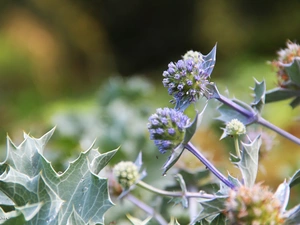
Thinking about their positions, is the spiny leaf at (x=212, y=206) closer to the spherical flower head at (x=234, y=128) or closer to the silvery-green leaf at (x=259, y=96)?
the spherical flower head at (x=234, y=128)

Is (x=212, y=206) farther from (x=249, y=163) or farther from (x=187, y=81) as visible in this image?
(x=187, y=81)

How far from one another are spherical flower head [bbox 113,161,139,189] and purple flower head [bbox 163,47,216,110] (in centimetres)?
28

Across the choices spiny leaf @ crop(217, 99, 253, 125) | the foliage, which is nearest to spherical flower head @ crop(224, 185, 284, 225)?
the foliage

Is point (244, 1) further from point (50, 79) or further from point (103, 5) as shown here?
point (50, 79)

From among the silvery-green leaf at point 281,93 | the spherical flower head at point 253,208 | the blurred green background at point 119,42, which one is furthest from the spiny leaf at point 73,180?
the blurred green background at point 119,42

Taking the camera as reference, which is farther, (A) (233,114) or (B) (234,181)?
(A) (233,114)

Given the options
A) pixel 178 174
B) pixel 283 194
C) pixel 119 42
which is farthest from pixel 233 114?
pixel 119 42

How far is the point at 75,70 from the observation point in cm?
561

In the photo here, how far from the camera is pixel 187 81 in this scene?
2.42ft

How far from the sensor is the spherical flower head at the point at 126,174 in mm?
972

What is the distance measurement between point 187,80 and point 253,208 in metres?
0.25

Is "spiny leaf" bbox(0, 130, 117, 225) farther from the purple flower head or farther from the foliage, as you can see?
the purple flower head

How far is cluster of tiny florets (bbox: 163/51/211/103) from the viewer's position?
744 millimetres

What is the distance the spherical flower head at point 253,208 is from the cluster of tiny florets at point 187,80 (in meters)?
0.21
